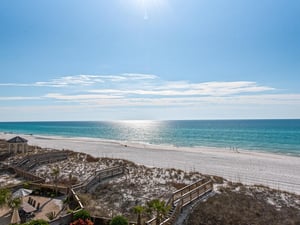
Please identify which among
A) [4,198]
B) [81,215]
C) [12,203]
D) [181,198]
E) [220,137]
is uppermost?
[4,198]

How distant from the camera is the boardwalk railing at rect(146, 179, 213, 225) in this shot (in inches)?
543

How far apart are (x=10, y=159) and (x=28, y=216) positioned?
2146 centimetres

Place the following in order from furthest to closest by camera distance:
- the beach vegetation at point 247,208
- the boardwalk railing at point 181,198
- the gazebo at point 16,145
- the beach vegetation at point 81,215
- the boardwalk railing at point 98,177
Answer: the gazebo at point 16,145 < the boardwalk railing at point 98,177 < the beach vegetation at point 247,208 < the boardwalk railing at point 181,198 < the beach vegetation at point 81,215

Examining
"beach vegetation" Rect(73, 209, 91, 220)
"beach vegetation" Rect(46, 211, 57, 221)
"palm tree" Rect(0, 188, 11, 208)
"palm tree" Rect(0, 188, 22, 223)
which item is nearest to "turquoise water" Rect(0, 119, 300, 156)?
"beach vegetation" Rect(73, 209, 91, 220)

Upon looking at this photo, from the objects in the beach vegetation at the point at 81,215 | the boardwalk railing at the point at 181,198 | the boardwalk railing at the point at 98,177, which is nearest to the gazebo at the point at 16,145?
the boardwalk railing at the point at 98,177

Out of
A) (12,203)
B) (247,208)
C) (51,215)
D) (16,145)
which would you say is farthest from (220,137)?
(12,203)

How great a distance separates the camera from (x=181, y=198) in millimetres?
15758

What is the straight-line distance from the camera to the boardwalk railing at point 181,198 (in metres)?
13.8

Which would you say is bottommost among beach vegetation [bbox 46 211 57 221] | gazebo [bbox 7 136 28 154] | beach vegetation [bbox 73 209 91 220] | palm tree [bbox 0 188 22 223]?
beach vegetation [bbox 46 211 57 221]

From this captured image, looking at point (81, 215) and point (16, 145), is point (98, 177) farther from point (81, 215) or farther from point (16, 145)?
point (16, 145)

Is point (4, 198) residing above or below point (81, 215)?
above

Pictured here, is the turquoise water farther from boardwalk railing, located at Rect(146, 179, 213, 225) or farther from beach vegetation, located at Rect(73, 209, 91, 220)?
beach vegetation, located at Rect(73, 209, 91, 220)

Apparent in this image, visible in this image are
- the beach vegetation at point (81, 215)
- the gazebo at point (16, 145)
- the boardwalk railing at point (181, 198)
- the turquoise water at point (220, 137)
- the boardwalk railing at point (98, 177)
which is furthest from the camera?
the turquoise water at point (220, 137)

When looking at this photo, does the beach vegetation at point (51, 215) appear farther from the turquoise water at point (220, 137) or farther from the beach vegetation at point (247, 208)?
the turquoise water at point (220, 137)
